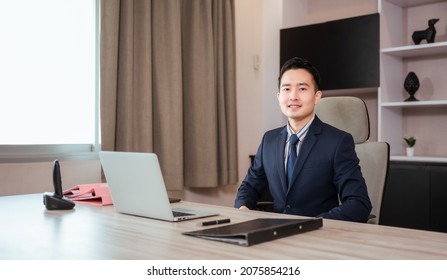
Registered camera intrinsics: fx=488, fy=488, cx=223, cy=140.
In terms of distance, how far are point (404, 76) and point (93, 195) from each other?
2.64 m

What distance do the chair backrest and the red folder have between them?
1.04m

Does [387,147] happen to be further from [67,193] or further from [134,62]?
[134,62]

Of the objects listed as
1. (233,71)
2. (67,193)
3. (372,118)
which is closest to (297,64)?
(67,193)

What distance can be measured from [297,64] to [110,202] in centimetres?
94

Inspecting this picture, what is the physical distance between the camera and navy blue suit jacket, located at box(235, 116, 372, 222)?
1.91m

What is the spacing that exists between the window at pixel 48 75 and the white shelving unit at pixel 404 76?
2.01 meters

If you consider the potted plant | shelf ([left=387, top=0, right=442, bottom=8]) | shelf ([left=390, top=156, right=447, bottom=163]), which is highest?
shelf ([left=387, top=0, right=442, bottom=8])

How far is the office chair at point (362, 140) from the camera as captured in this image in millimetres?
2137

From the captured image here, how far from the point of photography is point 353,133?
223cm

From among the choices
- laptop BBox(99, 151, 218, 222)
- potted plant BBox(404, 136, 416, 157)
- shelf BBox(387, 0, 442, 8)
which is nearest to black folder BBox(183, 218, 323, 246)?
laptop BBox(99, 151, 218, 222)

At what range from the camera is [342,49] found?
3654mm

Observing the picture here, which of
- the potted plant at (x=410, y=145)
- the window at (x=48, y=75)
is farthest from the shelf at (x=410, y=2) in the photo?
the window at (x=48, y=75)

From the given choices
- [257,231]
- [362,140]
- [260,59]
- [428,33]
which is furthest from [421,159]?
[257,231]

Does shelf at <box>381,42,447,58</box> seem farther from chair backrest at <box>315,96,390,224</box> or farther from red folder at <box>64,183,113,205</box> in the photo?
red folder at <box>64,183,113,205</box>
